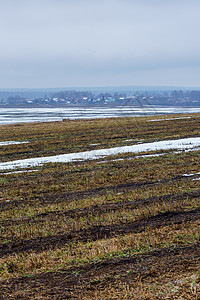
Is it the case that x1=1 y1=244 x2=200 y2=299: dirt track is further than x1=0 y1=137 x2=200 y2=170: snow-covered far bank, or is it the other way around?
x1=0 y1=137 x2=200 y2=170: snow-covered far bank

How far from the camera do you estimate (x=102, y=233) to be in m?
8.71

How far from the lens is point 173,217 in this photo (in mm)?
9445

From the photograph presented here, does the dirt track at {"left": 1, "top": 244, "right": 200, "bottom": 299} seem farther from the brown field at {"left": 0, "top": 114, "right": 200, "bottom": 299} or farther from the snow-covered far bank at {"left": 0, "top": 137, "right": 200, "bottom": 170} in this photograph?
the snow-covered far bank at {"left": 0, "top": 137, "right": 200, "bottom": 170}

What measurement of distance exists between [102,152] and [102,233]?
15749 millimetres

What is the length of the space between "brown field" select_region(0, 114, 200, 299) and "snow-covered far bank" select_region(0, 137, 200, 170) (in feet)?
12.7

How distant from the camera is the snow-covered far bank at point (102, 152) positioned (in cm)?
2200

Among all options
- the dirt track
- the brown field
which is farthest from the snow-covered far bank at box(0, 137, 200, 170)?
the dirt track

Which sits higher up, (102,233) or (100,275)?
(100,275)

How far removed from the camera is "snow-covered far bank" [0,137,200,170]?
22.0 meters

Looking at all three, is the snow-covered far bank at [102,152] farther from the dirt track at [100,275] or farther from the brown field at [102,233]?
the dirt track at [100,275]

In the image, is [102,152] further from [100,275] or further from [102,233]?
[100,275]

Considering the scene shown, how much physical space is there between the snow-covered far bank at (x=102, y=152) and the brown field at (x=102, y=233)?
3.88 m

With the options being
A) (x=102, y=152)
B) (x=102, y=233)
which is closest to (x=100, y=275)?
(x=102, y=233)

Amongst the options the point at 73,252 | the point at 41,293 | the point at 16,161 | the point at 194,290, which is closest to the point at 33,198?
the point at 73,252
